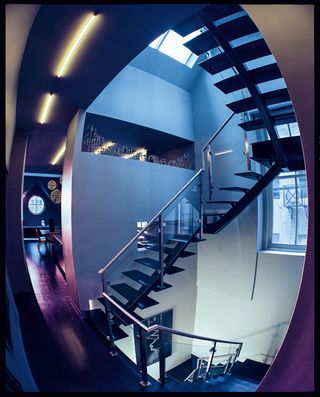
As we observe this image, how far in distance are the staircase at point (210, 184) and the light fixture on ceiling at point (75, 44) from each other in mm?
935

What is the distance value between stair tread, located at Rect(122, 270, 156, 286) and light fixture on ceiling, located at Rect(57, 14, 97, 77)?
3293 mm

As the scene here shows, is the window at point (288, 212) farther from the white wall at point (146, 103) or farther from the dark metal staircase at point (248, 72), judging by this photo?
the white wall at point (146, 103)

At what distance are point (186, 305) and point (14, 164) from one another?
575 cm

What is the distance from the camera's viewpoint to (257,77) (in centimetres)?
246

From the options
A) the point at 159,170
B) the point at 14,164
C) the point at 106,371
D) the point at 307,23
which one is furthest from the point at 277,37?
the point at 14,164

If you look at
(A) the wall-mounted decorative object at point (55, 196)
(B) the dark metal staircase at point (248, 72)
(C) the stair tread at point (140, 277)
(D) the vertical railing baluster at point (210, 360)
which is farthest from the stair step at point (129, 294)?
(A) the wall-mounted decorative object at point (55, 196)

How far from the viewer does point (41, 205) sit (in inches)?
506

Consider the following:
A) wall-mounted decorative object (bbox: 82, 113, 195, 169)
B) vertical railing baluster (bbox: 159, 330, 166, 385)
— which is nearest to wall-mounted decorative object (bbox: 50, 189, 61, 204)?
wall-mounted decorative object (bbox: 82, 113, 195, 169)

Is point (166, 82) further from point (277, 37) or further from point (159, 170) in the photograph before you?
point (277, 37)

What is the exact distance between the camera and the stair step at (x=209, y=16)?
192 cm

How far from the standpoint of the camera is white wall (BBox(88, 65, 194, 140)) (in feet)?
17.0

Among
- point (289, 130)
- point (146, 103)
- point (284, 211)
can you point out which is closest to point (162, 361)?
point (284, 211)

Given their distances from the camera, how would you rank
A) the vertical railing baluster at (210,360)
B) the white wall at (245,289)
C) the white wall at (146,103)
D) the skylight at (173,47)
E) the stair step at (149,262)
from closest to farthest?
the stair step at (149,262)
the vertical railing baluster at (210,360)
the white wall at (245,289)
the white wall at (146,103)
the skylight at (173,47)

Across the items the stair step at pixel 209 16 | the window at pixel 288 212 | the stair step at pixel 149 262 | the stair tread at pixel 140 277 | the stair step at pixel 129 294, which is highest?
the stair step at pixel 209 16
